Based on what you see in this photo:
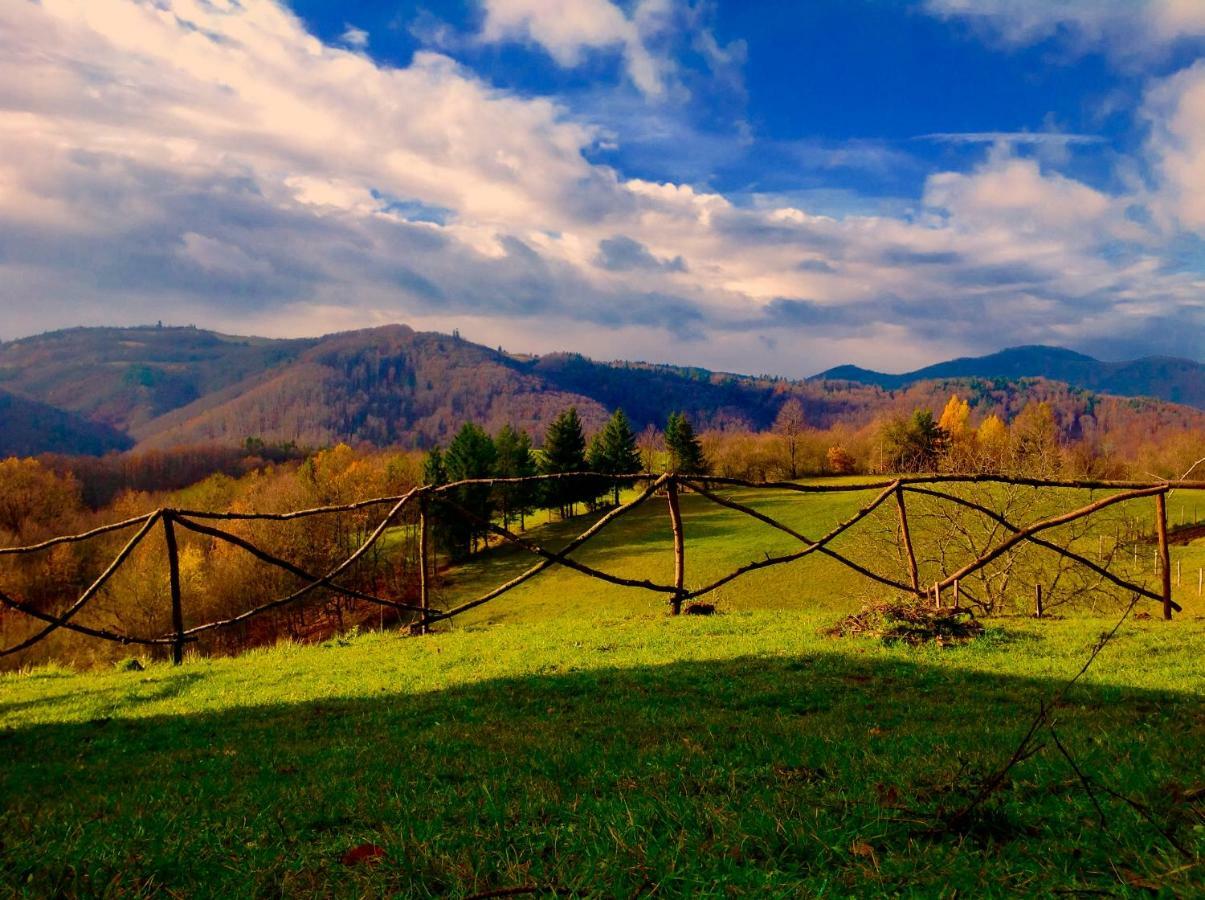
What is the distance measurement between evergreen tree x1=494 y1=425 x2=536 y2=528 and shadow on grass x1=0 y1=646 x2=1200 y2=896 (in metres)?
61.9

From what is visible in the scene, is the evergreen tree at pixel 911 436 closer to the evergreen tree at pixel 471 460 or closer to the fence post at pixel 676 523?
the evergreen tree at pixel 471 460

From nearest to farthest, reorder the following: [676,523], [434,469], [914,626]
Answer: [676,523] < [914,626] < [434,469]

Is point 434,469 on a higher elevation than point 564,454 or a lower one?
lower

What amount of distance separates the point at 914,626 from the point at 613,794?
23.2ft

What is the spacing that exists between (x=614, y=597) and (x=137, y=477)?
12356 cm

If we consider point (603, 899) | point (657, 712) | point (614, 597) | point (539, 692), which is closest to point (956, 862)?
point (603, 899)

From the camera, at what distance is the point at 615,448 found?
8481cm

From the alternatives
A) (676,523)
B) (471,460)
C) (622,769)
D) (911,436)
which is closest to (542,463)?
(471,460)

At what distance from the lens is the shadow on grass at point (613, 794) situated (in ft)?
7.84

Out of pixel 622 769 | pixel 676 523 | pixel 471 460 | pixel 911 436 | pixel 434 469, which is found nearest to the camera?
pixel 622 769

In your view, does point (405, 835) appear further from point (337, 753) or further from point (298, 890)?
point (337, 753)

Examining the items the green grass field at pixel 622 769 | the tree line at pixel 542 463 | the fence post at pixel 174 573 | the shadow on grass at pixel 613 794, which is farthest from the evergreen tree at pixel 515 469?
the shadow on grass at pixel 613 794

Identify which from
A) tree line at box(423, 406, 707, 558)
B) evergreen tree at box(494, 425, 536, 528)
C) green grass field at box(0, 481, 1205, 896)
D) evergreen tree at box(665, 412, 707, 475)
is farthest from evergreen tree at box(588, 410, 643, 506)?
green grass field at box(0, 481, 1205, 896)

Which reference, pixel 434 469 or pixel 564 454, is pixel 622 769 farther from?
pixel 564 454
